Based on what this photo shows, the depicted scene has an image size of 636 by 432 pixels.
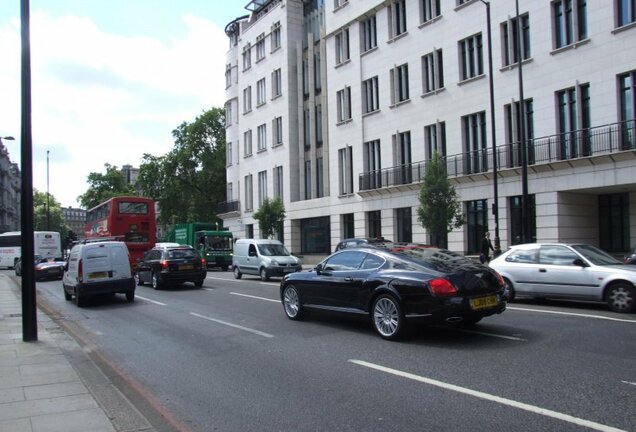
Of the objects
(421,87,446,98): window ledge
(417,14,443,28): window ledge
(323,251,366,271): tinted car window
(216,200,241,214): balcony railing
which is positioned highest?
(417,14,443,28): window ledge

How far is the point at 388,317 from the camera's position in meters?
8.62

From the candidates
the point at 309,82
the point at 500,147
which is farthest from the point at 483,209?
the point at 309,82

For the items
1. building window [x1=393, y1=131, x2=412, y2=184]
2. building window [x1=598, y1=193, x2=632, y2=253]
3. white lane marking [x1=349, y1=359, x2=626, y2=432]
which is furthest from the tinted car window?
building window [x1=393, y1=131, x2=412, y2=184]

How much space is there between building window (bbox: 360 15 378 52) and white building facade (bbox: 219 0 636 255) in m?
0.11

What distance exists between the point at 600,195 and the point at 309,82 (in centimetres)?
2305

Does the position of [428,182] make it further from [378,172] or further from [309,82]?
[309,82]

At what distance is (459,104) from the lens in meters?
27.5

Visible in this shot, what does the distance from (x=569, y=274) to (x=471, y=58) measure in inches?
710

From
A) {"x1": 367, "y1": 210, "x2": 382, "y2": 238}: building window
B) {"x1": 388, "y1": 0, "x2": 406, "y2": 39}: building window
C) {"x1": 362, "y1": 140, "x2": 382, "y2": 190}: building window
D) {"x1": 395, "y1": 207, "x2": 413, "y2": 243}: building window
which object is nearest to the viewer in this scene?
{"x1": 395, "y1": 207, "x2": 413, "y2": 243}: building window

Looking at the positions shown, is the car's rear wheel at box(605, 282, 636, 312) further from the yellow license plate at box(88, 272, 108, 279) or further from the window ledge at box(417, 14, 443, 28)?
the window ledge at box(417, 14, 443, 28)

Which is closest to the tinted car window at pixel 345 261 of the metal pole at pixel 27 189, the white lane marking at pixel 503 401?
the white lane marking at pixel 503 401

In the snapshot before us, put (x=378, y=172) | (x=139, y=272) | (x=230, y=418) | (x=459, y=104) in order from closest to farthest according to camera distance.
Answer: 1. (x=230, y=418)
2. (x=139, y=272)
3. (x=459, y=104)
4. (x=378, y=172)

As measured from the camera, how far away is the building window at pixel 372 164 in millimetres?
32719

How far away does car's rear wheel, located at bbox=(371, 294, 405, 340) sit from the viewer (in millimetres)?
8336
